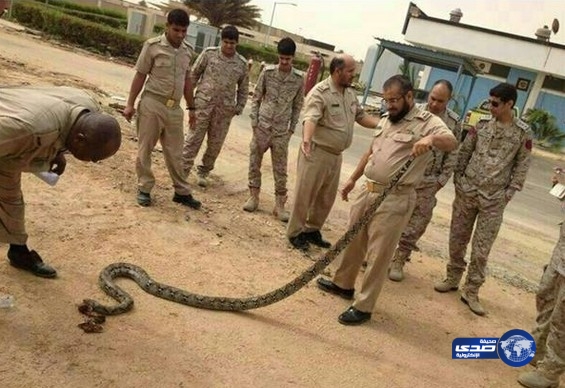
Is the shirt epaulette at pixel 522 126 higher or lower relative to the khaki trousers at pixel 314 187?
higher

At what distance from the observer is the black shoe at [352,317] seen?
461 cm

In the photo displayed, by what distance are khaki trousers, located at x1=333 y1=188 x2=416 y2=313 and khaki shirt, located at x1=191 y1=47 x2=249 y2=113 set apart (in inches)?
128

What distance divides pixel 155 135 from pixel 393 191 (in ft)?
9.97

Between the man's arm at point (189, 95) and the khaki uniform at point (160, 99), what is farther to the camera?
the man's arm at point (189, 95)

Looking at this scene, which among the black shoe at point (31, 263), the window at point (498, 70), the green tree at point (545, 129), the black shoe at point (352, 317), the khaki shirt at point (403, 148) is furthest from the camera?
the window at point (498, 70)

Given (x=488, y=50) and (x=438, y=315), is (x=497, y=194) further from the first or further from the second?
(x=488, y=50)

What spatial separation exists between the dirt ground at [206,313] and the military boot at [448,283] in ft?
0.37

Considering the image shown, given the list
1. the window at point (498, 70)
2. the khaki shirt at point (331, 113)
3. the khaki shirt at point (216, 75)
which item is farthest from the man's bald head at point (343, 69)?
the window at point (498, 70)

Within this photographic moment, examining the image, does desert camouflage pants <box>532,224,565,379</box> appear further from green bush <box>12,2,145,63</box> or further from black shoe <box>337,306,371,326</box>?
green bush <box>12,2,145,63</box>

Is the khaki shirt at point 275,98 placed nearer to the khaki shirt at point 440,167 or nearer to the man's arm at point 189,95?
the man's arm at point 189,95

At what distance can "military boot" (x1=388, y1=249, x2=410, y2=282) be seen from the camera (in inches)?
233

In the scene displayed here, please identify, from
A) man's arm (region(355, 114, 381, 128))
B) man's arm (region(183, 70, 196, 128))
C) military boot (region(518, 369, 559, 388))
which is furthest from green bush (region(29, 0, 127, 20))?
military boot (region(518, 369, 559, 388))

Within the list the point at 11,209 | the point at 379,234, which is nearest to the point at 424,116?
the point at 379,234

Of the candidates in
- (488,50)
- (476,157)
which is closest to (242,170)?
(476,157)
